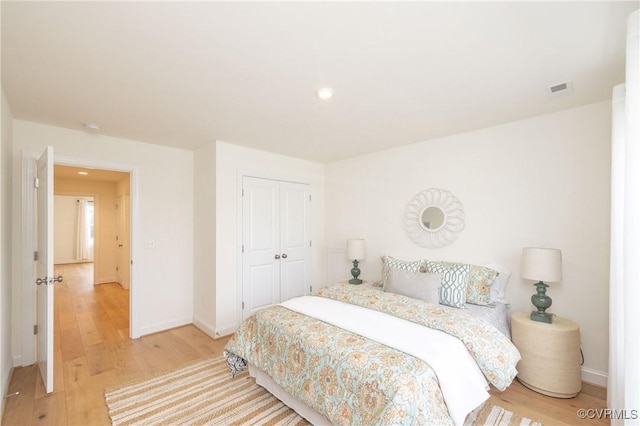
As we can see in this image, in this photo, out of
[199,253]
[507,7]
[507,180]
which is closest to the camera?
[507,7]

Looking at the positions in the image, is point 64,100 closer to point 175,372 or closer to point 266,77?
point 266,77

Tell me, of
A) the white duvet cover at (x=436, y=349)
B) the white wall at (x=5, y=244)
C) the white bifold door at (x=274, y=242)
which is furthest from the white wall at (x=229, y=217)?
the white wall at (x=5, y=244)

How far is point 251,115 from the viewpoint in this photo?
102 inches

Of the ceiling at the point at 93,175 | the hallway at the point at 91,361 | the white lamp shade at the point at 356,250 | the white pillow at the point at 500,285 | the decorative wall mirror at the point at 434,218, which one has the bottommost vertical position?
the hallway at the point at 91,361

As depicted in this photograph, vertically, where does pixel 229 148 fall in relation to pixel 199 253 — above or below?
above

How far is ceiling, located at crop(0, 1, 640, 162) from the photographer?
1.35m

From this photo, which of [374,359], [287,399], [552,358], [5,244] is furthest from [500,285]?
[5,244]

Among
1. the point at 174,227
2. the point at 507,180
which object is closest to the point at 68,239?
the point at 174,227

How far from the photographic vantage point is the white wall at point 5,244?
215 centimetres

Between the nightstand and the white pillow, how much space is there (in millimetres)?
418

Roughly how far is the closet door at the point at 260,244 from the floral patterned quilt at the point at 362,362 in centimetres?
131

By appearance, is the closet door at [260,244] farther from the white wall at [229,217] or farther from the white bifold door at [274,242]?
the white wall at [229,217]

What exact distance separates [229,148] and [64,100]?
5.07 feet

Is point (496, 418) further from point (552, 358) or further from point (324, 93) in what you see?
point (324, 93)
